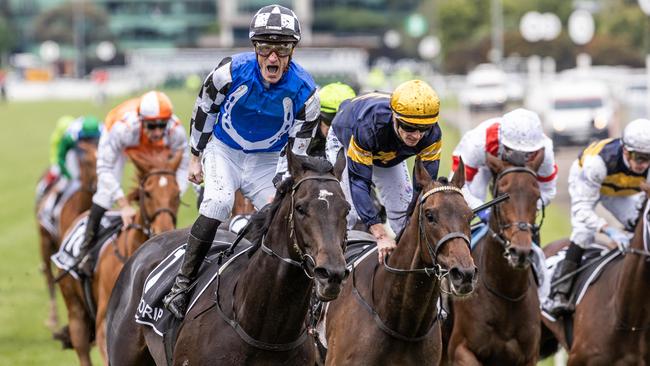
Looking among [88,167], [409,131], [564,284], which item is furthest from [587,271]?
[88,167]

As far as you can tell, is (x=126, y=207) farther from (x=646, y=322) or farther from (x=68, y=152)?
(x=646, y=322)

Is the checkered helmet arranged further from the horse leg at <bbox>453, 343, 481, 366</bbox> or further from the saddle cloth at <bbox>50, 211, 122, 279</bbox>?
the saddle cloth at <bbox>50, 211, 122, 279</bbox>

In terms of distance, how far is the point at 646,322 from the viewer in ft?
24.7

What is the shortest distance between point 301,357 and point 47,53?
87.4 m

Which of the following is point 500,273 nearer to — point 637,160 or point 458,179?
point 637,160

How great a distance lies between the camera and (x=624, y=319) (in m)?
7.60

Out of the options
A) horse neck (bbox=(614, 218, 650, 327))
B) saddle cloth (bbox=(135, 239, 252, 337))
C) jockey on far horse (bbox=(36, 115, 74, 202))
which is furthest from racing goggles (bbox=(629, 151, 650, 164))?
jockey on far horse (bbox=(36, 115, 74, 202))

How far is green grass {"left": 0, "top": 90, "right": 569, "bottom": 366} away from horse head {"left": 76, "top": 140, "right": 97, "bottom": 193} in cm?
140

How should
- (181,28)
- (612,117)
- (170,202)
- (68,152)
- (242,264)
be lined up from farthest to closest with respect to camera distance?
(181,28), (612,117), (68,152), (170,202), (242,264)

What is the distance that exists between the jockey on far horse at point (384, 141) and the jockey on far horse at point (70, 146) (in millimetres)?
4433

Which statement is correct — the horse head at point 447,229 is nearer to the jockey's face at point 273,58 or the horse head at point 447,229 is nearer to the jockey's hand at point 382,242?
the jockey's hand at point 382,242

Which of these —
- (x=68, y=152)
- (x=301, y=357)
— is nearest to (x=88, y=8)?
(x=68, y=152)

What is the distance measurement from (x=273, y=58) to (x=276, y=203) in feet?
2.70

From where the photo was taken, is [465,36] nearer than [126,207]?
No
